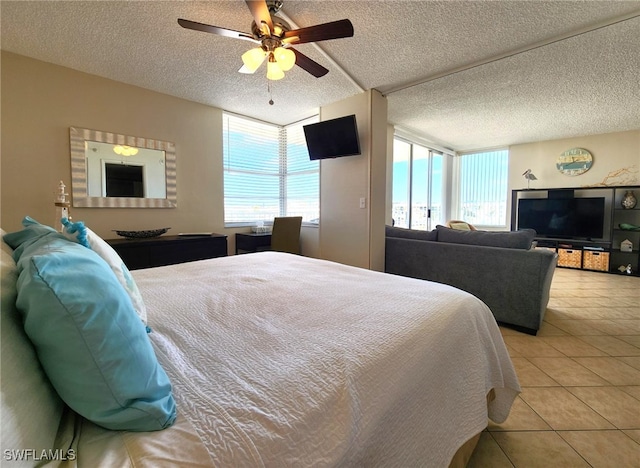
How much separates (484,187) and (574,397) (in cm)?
567

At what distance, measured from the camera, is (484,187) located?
6.43m

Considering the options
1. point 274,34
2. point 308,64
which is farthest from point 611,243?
point 274,34

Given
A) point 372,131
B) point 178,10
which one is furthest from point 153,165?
point 372,131

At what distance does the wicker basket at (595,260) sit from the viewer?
4777mm

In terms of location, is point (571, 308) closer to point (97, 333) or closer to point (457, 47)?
point (457, 47)

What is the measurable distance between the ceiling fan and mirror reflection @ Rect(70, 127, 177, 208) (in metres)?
1.85

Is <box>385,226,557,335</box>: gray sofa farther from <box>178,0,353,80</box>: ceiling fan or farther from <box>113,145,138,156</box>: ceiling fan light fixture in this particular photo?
<box>113,145,138,156</box>: ceiling fan light fixture

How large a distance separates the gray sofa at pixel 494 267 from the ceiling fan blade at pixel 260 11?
8.38 feet

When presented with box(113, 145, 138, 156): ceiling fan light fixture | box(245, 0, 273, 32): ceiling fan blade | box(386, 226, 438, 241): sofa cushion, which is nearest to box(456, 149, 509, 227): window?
box(386, 226, 438, 241): sofa cushion

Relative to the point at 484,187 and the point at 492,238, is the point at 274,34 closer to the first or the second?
the point at 492,238

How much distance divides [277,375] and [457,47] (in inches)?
118

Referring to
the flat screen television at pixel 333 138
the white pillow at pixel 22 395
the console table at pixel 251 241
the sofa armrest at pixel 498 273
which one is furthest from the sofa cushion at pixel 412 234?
the white pillow at pixel 22 395

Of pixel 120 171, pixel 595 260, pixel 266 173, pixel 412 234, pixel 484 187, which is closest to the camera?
pixel 120 171

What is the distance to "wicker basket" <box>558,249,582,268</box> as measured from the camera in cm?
505
